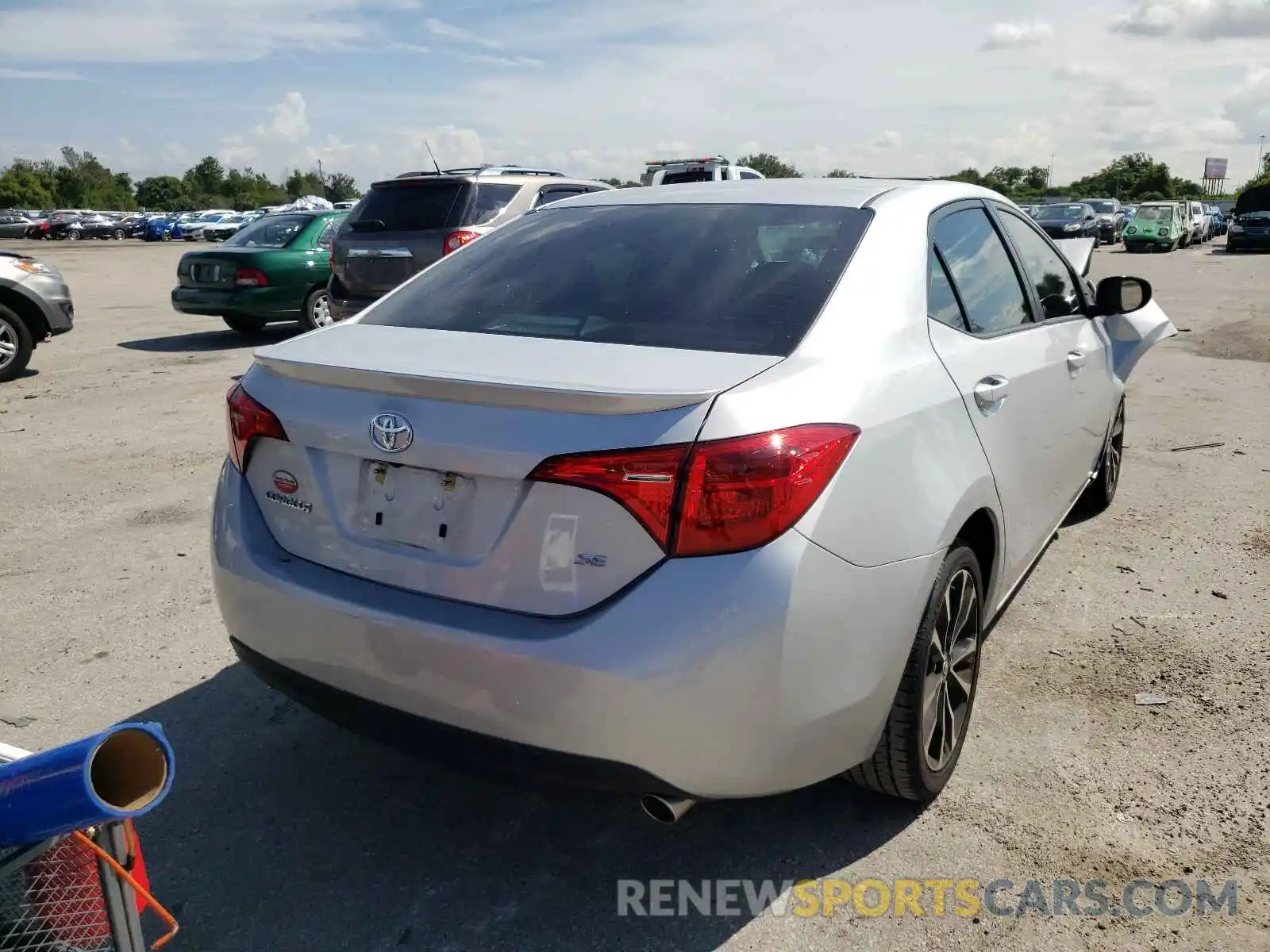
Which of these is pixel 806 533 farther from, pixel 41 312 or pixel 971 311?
pixel 41 312

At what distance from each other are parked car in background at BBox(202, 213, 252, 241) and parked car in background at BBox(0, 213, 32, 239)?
10368 mm

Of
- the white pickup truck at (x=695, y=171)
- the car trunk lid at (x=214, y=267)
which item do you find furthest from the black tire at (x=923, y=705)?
the white pickup truck at (x=695, y=171)

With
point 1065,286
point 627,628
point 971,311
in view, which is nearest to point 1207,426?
point 1065,286

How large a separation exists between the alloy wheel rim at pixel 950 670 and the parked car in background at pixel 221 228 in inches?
2080

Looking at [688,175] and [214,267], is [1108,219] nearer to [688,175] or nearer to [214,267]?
[688,175]

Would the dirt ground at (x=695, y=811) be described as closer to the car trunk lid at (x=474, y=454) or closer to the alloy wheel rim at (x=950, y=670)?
the alloy wheel rim at (x=950, y=670)

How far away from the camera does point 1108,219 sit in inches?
1469

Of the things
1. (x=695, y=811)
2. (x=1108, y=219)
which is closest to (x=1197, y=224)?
(x=1108, y=219)

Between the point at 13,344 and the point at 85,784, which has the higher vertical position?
the point at 85,784

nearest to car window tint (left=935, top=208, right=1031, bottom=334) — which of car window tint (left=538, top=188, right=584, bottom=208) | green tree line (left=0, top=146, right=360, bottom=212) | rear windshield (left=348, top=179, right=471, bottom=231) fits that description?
rear windshield (left=348, top=179, right=471, bottom=231)

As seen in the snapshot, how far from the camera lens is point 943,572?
2.65 metres

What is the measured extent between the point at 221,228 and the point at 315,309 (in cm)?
4524

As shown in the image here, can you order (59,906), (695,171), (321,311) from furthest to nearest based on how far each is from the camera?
(695,171) < (321,311) < (59,906)

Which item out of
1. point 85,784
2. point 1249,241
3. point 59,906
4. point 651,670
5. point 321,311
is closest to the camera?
point 85,784
